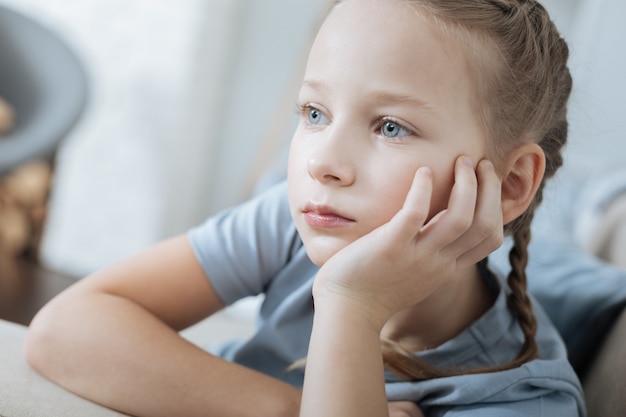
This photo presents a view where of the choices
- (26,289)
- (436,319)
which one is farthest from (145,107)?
(436,319)

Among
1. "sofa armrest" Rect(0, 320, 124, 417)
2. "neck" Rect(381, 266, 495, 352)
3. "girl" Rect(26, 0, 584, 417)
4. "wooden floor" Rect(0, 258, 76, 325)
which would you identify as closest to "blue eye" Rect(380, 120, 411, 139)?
"girl" Rect(26, 0, 584, 417)

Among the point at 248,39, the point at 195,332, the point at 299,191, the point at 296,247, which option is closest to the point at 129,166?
the point at 248,39

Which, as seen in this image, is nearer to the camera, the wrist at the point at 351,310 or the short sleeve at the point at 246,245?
the wrist at the point at 351,310

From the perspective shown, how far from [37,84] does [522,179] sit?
2216mm

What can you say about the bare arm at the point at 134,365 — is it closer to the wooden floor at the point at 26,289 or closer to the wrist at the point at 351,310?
the wrist at the point at 351,310

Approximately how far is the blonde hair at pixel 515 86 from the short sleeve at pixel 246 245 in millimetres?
201

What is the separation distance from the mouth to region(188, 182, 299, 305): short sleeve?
8.8 inches

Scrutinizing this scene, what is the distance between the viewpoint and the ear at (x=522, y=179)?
93 centimetres

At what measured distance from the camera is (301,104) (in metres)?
0.90

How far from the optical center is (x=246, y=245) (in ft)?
3.46

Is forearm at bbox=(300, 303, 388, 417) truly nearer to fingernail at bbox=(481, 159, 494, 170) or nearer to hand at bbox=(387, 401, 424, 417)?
hand at bbox=(387, 401, 424, 417)

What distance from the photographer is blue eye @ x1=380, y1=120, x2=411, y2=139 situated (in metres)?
0.82

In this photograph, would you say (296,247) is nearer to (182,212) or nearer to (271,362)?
(271,362)

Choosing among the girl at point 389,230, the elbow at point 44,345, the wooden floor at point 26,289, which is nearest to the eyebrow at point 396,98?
the girl at point 389,230
